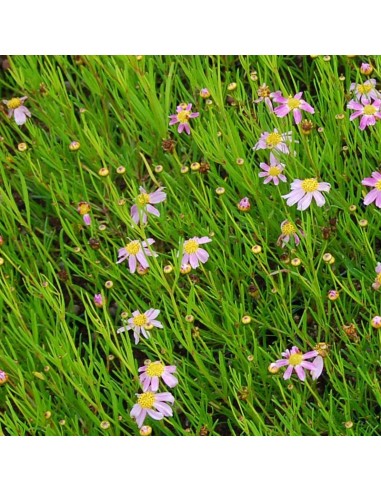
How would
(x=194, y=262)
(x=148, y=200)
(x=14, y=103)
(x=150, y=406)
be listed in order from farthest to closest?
(x=14, y=103)
(x=148, y=200)
(x=194, y=262)
(x=150, y=406)

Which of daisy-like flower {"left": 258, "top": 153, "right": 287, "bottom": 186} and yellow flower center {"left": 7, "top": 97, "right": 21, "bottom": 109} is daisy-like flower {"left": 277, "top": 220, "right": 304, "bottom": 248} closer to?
daisy-like flower {"left": 258, "top": 153, "right": 287, "bottom": 186}

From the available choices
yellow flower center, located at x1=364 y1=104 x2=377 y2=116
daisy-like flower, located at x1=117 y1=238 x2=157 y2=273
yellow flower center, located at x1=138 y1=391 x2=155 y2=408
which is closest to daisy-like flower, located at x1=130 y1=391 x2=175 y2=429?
yellow flower center, located at x1=138 y1=391 x2=155 y2=408

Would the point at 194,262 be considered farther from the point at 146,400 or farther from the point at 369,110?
the point at 369,110

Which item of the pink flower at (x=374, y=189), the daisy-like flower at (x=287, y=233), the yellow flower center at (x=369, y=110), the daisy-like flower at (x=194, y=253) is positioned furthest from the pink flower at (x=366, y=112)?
the daisy-like flower at (x=194, y=253)

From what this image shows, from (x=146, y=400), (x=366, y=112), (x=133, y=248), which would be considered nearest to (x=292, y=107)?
(x=366, y=112)

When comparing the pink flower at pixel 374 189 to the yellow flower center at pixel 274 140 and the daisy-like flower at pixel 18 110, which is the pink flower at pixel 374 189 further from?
the daisy-like flower at pixel 18 110

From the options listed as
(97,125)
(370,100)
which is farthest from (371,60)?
(97,125)

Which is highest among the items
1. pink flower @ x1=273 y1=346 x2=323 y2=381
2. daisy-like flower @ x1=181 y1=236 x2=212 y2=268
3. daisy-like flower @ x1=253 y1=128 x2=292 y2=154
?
daisy-like flower @ x1=253 y1=128 x2=292 y2=154

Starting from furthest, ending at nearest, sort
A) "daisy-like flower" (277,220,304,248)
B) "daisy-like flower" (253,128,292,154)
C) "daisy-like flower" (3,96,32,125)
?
"daisy-like flower" (3,96,32,125) < "daisy-like flower" (253,128,292,154) < "daisy-like flower" (277,220,304,248)

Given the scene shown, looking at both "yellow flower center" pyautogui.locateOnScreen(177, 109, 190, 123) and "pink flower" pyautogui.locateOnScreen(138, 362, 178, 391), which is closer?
"pink flower" pyautogui.locateOnScreen(138, 362, 178, 391)
